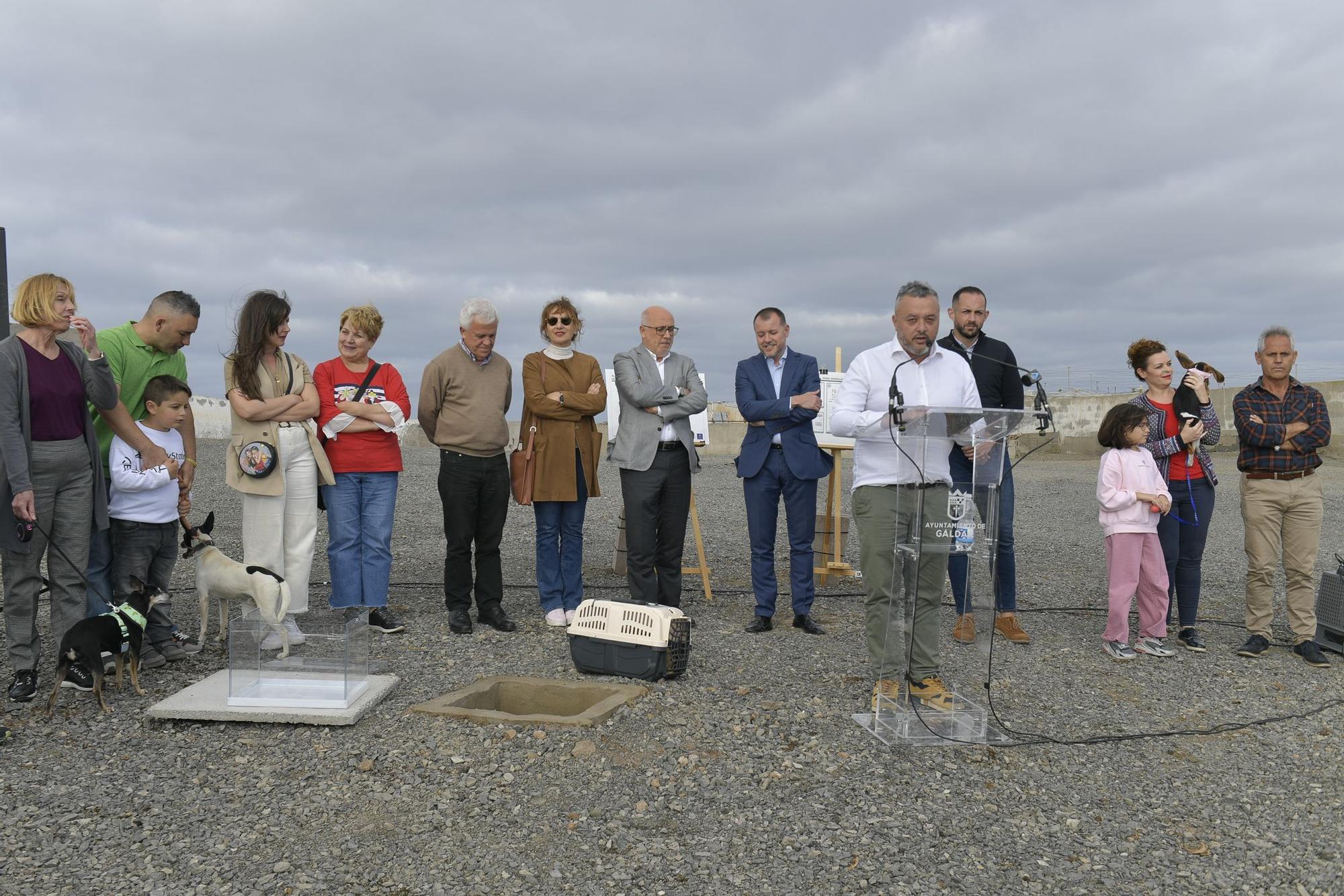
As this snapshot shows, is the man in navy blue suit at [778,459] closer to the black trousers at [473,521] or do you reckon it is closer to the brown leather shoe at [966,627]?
the black trousers at [473,521]

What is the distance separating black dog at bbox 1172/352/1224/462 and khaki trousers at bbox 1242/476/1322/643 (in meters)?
0.56

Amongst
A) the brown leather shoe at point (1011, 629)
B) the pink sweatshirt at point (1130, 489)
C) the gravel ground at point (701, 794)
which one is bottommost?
the gravel ground at point (701, 794)

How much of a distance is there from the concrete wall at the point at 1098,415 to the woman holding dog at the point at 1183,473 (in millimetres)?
17413

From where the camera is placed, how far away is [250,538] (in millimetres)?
5605

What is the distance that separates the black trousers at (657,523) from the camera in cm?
615

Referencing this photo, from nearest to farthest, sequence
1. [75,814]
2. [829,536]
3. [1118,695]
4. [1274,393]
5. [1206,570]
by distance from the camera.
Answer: [75,814] < [1118,695] < [1274,393] < [829,536] < [1206,570]

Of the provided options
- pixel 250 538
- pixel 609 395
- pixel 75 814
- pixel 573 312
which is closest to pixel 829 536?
pixel 609 395

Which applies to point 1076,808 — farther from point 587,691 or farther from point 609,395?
point 609,395

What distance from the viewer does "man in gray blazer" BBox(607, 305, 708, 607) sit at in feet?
20.2

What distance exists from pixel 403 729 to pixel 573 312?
3.13 m

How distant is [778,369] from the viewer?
657 centimetres

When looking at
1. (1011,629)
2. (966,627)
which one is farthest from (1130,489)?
(966,627)

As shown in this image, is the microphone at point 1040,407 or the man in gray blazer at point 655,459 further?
the man in gray blazer at point 655,459

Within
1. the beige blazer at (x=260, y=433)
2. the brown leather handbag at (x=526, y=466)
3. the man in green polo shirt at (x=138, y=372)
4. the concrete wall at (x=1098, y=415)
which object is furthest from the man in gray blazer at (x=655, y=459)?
the concrete wall at (x=1098, y=415)
